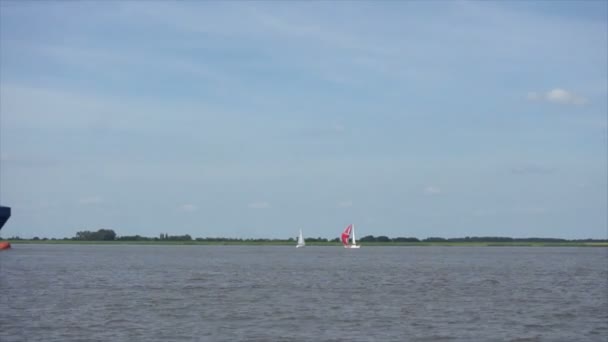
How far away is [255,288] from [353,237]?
424 feet

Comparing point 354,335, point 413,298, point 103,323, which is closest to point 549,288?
point 413,298

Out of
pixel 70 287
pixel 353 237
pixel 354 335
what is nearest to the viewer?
pixel 354 335

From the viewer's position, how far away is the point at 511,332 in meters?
29.3

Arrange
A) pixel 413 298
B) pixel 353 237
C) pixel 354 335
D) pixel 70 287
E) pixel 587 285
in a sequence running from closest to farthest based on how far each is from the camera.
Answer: pixel 354 335 < pixel 413 298 < pixel 70 287 < pixel 587 285 < pixel 353 237

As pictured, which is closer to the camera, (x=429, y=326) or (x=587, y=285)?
(x=429, y=326)

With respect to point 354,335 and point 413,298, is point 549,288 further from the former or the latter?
point 354,335

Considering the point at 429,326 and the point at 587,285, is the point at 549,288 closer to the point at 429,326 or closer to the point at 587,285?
the point at 587,285

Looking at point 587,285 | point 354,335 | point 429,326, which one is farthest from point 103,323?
point 587,285

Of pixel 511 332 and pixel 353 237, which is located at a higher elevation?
pixel 353 237

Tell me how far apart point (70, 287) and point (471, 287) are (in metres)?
22.9

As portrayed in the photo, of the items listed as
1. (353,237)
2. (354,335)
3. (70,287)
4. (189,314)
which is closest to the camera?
(354,335)

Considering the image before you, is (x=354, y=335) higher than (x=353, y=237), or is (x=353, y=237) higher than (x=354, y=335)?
(x=353, y=237)

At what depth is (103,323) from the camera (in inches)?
1206

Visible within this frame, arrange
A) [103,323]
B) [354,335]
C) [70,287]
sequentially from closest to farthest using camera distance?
[354,335] → [103,323] → [70,287]
